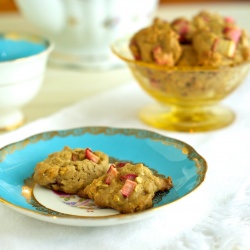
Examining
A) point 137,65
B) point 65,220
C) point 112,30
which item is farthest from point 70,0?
point 65,220

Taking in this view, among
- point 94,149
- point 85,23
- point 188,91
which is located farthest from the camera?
point 85,23

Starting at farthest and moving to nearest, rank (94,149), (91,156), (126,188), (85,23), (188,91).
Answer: (85,23) → (188,91) → (94,149) → (91,156) → (126,188)

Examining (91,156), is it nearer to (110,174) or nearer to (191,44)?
(110,174)

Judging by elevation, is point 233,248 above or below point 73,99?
above

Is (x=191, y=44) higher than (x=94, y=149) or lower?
higher

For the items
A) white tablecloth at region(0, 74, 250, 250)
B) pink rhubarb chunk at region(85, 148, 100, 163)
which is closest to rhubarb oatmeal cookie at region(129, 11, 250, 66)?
white tablecloth at region(0, 74, 250, 250)

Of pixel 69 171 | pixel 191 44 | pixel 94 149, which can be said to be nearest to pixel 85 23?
pixel 191 44

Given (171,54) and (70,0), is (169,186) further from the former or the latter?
(70,0)
